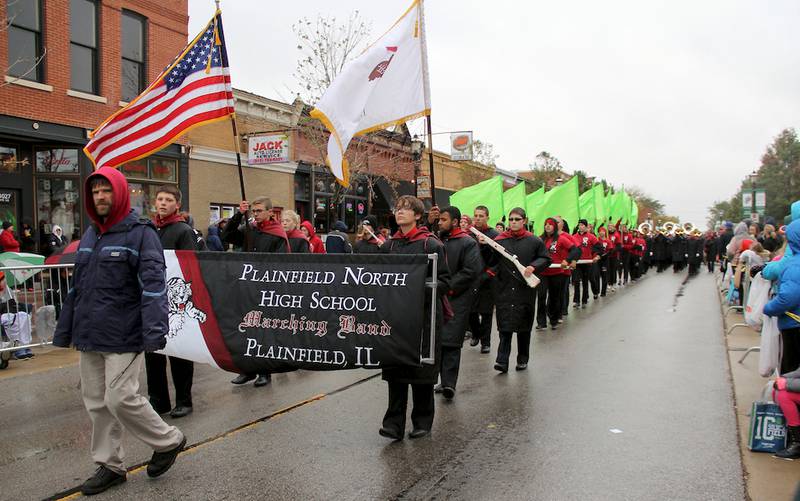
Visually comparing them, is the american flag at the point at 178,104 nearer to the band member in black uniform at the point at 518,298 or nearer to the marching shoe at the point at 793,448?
the band member in black uniform at the point at 518,298

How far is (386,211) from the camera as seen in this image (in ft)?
95.1

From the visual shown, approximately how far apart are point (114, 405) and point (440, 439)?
2472mm

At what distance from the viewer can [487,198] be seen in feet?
50.9

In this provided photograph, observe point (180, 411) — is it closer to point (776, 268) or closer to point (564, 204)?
point (776, 268)

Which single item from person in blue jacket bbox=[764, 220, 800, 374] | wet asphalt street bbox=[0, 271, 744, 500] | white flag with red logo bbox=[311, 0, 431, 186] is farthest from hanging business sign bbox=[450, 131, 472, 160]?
person in blue jacket bbox=[764, 220, 800, 374]

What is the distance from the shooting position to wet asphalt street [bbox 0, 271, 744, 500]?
165 inches

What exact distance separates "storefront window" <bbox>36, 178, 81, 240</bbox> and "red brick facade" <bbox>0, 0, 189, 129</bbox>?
4.90 ft

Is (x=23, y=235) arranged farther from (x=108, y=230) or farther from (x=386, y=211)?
(x=386, y=211)

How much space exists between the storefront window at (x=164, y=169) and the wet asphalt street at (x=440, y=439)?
1121 cm

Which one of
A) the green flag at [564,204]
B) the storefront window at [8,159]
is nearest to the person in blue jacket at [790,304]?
the green flag at [564,204]

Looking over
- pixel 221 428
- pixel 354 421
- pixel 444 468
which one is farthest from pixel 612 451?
pixel 221 428

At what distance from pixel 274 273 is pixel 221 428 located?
1441 millimetres

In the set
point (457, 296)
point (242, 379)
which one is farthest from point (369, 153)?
point (457, 296)

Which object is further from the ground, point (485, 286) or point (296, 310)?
point (296, 310)
